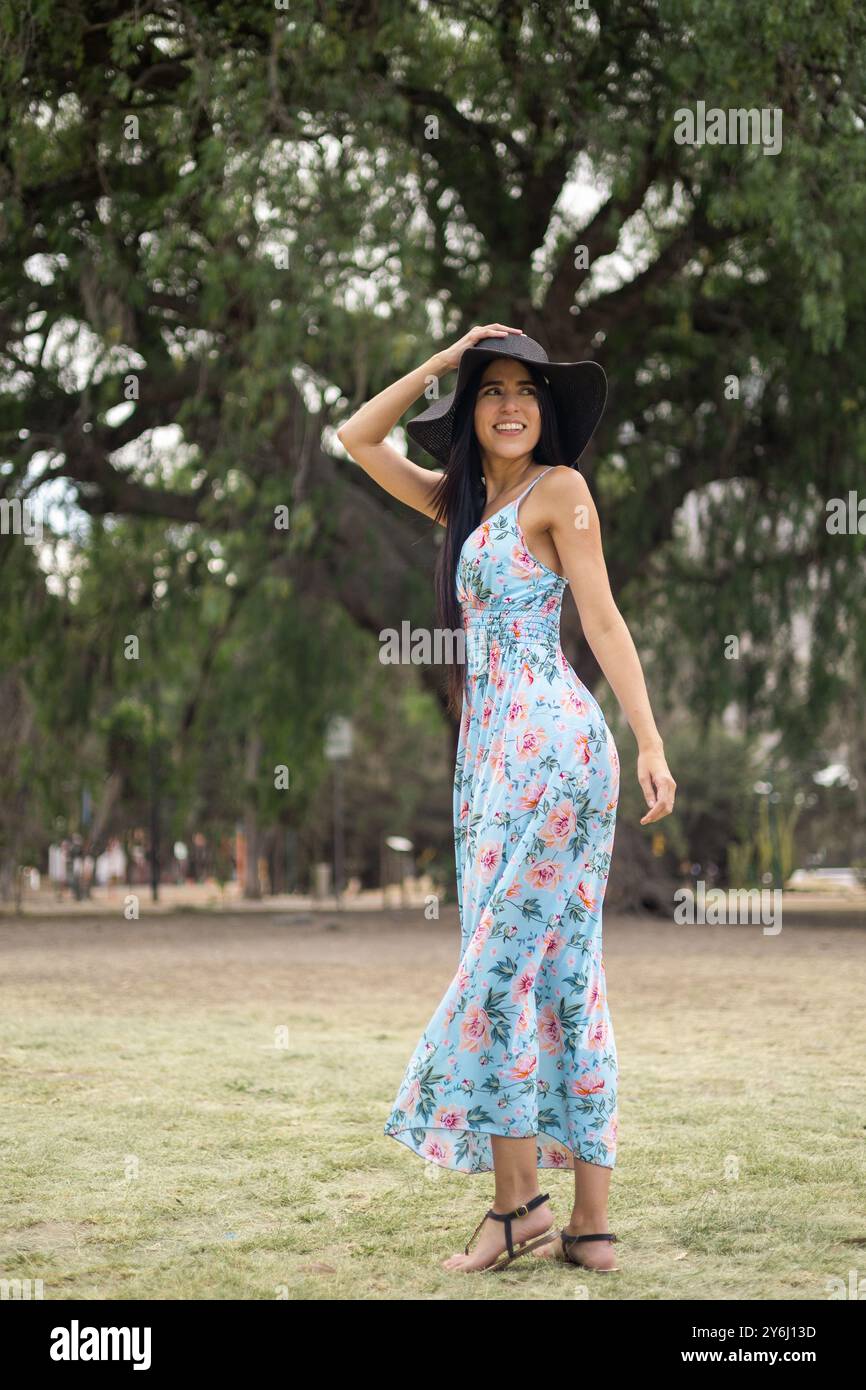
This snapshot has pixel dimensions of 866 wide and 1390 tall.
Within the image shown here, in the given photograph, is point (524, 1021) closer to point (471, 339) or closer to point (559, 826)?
point (559, 826)

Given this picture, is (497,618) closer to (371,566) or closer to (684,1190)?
(684,1190)

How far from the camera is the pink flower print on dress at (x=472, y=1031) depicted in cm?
360

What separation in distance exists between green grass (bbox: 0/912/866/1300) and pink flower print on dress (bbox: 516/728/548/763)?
3.79 ft

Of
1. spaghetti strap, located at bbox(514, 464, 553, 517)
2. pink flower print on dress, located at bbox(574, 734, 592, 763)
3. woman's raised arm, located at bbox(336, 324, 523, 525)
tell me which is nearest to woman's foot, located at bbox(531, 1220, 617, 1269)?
pink flower print on dress, located at bbox(574, 734, 592, 763)

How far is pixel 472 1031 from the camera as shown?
3.60 m

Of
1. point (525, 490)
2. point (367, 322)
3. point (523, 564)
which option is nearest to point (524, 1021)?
point (523, 564)

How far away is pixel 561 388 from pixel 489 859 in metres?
1.23

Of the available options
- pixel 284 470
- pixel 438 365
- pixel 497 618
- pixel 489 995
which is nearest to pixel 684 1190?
pixel 489 995

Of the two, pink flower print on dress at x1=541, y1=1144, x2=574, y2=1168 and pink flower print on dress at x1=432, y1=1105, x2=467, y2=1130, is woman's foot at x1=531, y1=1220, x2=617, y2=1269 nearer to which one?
pink flower print on dress at x1=541, y1=1144, x2=574, y2=1168

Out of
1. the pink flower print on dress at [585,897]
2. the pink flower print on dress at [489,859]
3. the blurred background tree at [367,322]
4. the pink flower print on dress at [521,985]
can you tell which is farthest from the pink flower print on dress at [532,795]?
the blurred background tree at [367,322]

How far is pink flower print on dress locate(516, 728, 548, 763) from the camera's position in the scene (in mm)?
3684

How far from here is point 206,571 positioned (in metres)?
16.2

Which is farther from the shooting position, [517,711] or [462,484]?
[462,484]

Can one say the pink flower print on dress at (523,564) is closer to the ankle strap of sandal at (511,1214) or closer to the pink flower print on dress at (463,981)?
the pink flower print on dress at (463,981)
